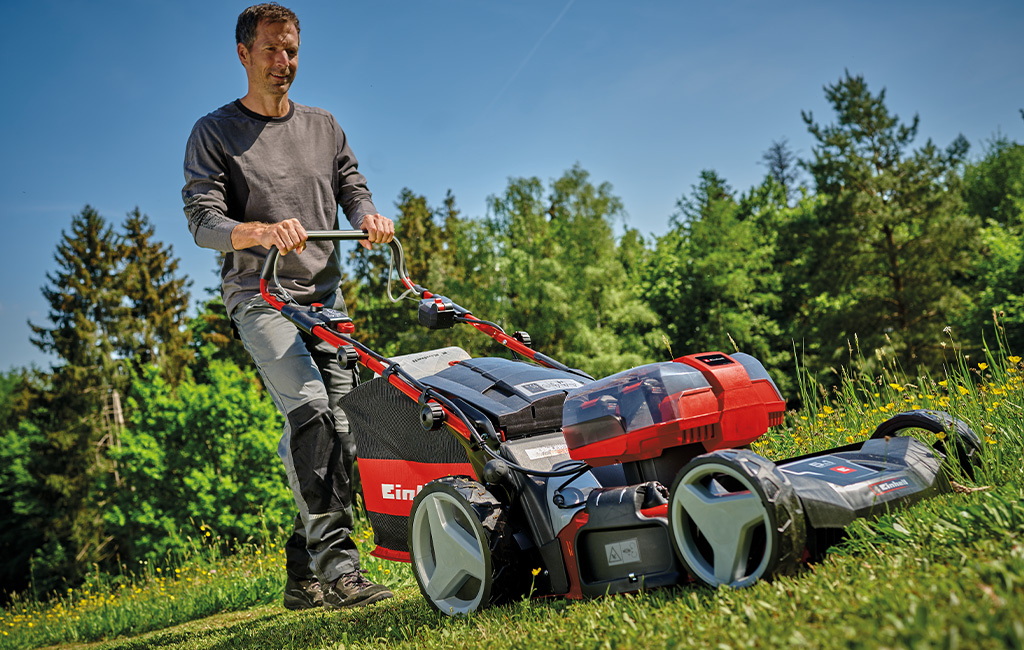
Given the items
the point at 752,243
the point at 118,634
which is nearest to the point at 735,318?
the point at 752,243

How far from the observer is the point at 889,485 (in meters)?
2.16

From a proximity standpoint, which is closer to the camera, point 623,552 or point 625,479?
point 623,552

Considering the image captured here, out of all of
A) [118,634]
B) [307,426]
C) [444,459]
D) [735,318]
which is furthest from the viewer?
[735,318]

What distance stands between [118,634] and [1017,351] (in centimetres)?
2828

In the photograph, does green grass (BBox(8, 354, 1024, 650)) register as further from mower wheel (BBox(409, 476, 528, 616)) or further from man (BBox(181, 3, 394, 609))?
man (BBox(181, 3, 394, 609))

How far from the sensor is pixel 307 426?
3.50m

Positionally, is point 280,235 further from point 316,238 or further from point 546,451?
point 546,451

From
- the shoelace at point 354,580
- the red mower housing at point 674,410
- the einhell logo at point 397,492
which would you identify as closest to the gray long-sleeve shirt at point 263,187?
the einhell logo at point 397,492

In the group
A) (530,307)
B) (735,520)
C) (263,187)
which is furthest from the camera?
(530,307)

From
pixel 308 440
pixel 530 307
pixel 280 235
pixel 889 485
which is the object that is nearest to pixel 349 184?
pixel 280 235

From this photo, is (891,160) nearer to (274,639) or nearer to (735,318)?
(735,318)

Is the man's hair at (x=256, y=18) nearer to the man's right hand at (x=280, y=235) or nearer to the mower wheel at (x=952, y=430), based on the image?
the man's right hand at (x=280, y=235)

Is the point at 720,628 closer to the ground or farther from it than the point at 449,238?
closer to the ground

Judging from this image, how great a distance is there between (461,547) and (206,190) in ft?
6.96
